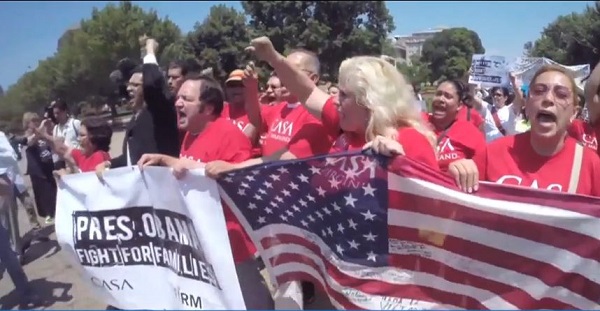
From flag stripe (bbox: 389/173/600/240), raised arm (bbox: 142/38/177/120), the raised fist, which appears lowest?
flag stripe (bbox: 389/173/600/240)

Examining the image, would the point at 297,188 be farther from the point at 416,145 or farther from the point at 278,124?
the point at 278,124

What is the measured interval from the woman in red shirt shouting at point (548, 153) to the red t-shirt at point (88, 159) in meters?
2.96

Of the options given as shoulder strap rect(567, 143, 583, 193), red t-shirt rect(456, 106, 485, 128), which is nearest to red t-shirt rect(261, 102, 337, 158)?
shoulder strap rect(567, 143, 583, 193)

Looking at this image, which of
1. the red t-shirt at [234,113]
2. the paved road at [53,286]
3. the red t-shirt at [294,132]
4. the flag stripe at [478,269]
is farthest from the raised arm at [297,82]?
the red t-shirt at [234,113]

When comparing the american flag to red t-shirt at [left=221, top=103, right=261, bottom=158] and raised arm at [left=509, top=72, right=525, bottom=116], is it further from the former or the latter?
raised arm at [left=509, top=72, right=525, bottom=116]

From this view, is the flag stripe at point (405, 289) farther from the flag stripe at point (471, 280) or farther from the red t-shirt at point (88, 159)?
the red t-shirt at point (88, 159)

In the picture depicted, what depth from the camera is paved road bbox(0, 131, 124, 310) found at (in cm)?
474

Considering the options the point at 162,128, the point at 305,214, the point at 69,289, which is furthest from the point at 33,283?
the point at 305,214

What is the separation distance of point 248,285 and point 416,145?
1261mm

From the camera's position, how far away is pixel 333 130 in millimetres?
3238

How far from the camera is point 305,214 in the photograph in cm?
271

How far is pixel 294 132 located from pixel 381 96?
1.21 metres

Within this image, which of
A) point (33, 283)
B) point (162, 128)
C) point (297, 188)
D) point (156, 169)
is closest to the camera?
point (297, 188)

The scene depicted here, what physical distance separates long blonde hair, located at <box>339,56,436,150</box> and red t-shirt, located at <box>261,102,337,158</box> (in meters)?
0.60
